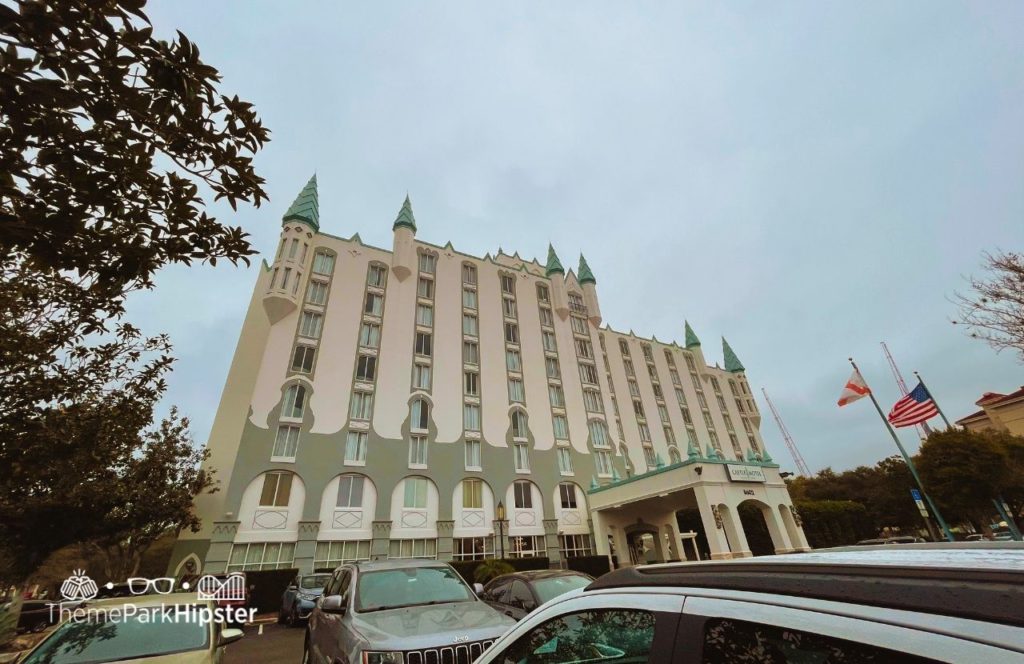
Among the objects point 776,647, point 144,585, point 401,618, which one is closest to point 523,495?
point 144,585

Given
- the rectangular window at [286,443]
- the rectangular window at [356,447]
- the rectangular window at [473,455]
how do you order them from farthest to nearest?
the rectangular window at [473,455] < the rectangular window at [356,447] < the rectangular window at [286,443]

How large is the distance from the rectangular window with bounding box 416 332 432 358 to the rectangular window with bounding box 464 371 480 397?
129 inches

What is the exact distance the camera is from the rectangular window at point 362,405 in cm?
2652

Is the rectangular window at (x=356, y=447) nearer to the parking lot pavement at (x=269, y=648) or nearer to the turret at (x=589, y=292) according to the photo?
the parking lot pavement at (x=269, y=648)

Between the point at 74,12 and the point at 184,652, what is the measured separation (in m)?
6.37

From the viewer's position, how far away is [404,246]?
3234 centimetres

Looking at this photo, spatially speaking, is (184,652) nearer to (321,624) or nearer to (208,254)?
(321,624)

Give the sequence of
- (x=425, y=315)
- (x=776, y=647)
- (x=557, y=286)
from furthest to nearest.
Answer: (x=557, y=286) → (x=425, y=315) → (x=776, y=647)

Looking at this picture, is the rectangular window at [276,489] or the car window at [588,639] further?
the rectangular window at [276,489]

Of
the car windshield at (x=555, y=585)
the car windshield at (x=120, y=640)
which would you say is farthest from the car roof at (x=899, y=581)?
the car windshield at (x=555, y=585)

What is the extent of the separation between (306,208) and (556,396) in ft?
75.0

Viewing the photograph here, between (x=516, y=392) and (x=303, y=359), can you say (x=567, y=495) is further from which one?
(x=303, y=359)

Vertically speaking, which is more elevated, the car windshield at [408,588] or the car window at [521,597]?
the car windshield at [408,588]

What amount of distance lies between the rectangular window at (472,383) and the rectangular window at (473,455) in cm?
350
